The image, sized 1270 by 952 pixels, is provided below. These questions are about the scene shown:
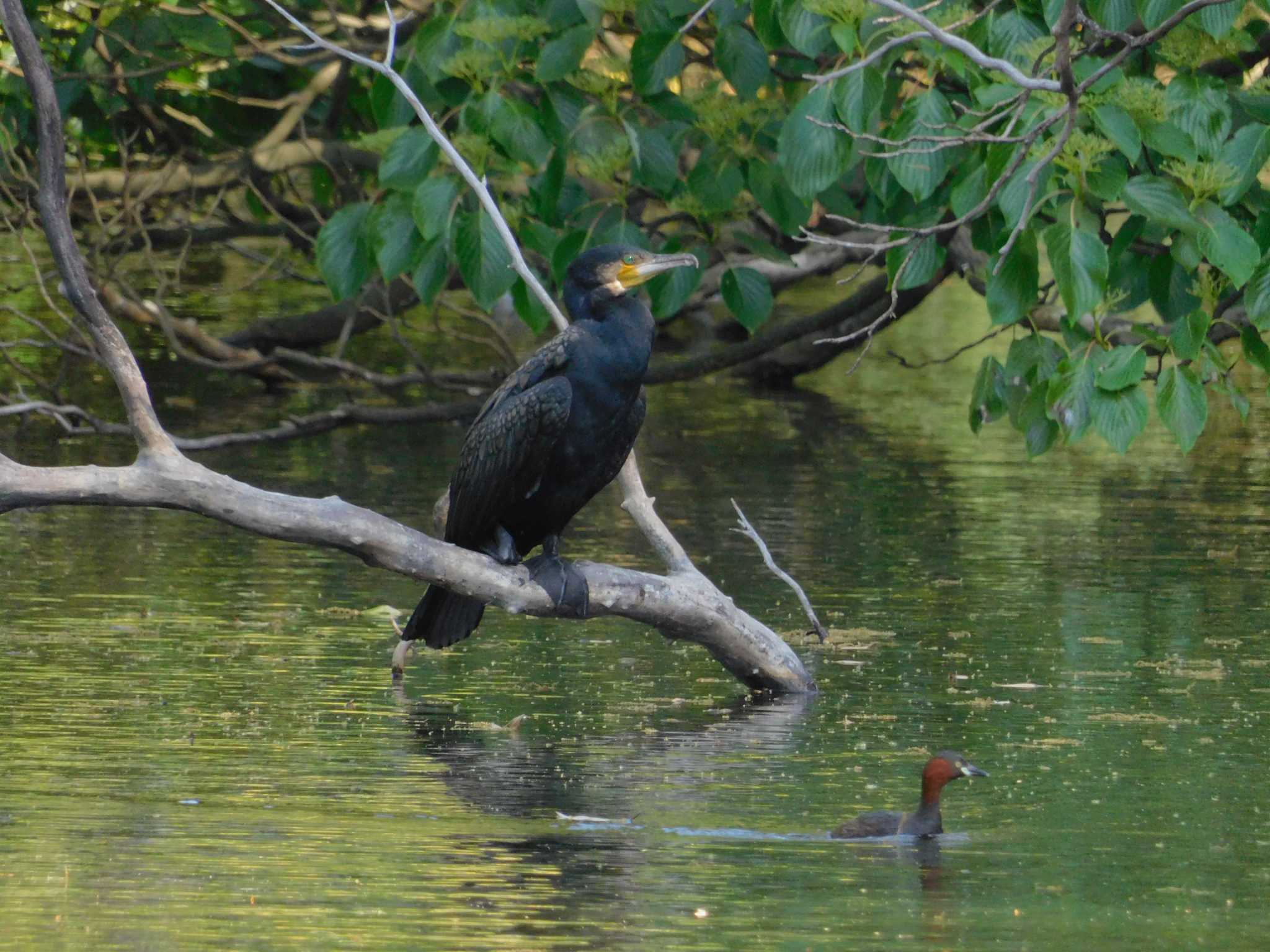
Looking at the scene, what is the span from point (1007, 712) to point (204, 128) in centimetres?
862

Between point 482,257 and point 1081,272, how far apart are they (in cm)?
244

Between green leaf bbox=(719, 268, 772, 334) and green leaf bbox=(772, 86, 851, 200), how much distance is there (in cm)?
148

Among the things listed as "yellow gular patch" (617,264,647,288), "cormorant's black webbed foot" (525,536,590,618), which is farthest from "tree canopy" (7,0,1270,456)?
"cormorant's black webbed foot" (525,536,590,618)

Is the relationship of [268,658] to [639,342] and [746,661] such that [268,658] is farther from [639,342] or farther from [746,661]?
[639,342]

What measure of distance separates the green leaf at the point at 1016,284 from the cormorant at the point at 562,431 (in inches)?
50.9

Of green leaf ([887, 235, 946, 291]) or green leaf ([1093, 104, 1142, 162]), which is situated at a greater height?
green leaf ([1093, 104, 1142, 162])

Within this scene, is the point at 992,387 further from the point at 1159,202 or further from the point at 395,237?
the point at 395,237

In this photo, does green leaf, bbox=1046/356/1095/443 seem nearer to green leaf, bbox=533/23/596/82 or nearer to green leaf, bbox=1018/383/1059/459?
green leaf, bbox=1018/383/1059/459

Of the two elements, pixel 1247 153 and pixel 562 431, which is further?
pixel 1247 153

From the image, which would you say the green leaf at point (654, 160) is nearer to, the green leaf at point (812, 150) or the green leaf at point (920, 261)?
the green leaf at point (812, 150)

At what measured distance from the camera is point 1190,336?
7562 mm

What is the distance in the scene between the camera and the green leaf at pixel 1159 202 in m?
7.28

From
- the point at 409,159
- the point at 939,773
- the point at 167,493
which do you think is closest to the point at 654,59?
the point at 409,159

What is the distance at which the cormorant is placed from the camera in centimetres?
666
